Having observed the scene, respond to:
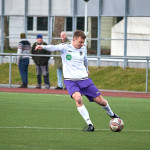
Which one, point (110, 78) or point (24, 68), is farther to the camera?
point (110, 78)

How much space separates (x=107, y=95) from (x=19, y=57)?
13.0ft

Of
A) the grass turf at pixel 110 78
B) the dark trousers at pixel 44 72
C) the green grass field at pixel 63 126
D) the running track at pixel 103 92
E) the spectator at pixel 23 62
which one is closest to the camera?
the green grass field at pixel 63 126

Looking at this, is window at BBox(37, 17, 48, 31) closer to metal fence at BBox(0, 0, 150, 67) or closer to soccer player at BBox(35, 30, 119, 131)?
metal fence at BBox(0, 0, 150, 67)

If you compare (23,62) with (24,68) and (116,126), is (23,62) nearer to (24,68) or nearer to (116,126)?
(24,68)

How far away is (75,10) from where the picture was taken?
3027 cm

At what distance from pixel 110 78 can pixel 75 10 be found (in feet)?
20.9

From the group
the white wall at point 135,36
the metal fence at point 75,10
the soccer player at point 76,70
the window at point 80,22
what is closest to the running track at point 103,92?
the metal fence at point 75,10

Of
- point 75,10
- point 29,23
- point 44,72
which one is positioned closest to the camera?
point 44,72

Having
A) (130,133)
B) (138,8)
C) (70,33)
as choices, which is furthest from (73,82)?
(70,33)

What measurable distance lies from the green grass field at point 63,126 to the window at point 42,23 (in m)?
13.3

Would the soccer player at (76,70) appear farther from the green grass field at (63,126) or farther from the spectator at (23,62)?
the spectator at (23,62)

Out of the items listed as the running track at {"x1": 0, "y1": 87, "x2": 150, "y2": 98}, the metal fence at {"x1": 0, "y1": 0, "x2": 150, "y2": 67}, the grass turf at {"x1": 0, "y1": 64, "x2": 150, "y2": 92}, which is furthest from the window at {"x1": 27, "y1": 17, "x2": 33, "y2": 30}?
the running track at {"x1": 0, "y1": 87, "x2": 150, "y2": 98}

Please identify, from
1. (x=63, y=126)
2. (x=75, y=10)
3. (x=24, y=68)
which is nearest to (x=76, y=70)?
(x=63, y=126)

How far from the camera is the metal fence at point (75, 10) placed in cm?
2886
